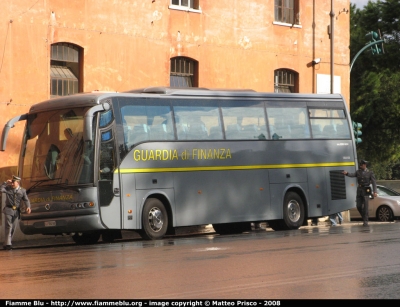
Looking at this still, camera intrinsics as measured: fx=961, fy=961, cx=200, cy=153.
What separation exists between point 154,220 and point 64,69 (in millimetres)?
6939

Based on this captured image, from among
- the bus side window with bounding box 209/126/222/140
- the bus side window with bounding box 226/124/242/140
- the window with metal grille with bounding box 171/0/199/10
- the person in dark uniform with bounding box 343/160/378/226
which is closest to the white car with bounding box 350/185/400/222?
the person in dark uniform with bounding box 343/160/378/226

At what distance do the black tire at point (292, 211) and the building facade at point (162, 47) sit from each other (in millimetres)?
6082

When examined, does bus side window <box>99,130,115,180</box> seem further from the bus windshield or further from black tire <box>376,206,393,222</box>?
black tire <box>376,206,393,222</box>

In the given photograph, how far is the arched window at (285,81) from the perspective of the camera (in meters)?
34.1

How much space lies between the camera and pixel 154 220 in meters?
22.6

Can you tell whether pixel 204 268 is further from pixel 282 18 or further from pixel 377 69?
pixel 377 69

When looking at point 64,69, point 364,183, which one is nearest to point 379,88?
point 364,183

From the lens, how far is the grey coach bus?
838 inches

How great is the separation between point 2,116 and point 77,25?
3.65 meters

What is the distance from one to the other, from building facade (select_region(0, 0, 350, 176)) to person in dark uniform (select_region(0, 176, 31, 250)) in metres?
4.28

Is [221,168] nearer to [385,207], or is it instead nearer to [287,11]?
[287,11]

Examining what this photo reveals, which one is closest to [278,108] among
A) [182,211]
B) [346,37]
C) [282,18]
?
[182,211]

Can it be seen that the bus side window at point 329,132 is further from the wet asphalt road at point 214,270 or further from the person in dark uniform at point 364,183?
the wet asphalt road at point 214,270

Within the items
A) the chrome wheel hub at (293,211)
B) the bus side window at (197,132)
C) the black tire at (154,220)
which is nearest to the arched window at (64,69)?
the bus side window at (197,132)
